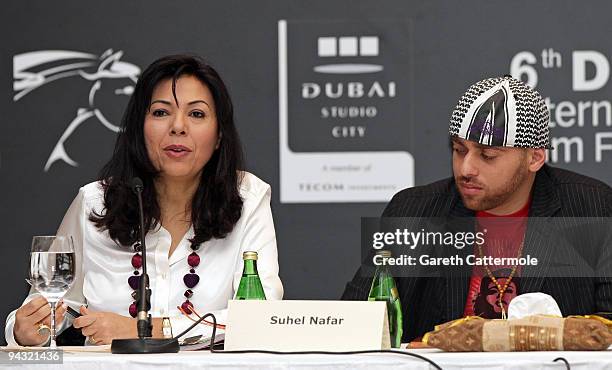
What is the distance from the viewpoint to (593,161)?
4.07m

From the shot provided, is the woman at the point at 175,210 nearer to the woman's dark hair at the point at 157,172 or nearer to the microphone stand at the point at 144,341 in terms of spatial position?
the woman's dark hair at the point at 157,172

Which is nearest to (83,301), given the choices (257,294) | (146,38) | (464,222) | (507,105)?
(257,294)

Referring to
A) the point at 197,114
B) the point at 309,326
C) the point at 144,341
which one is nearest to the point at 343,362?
the point at 309,326

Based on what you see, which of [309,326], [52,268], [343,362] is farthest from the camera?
[52,268]

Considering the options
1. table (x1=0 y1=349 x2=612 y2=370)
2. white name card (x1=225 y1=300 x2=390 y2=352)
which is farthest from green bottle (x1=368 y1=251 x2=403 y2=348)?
table (x1=0 y1=349 x2=612 y2=370)

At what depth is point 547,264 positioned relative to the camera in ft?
9.14

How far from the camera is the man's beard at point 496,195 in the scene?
2.82 m

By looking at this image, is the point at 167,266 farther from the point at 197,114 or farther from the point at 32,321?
the point at 32,321

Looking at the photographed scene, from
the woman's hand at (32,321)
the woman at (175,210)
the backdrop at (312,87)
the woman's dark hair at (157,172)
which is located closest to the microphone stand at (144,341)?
the woman's hand at (32,321)

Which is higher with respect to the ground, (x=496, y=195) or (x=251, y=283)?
(x=496, y=195)

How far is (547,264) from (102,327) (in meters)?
1.12

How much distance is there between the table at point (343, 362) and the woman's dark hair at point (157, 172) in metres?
1.05

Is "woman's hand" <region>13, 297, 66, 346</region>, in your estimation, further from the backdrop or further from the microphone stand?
the backdrop

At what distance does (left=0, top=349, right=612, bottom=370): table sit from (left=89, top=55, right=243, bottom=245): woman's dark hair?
105 cm
